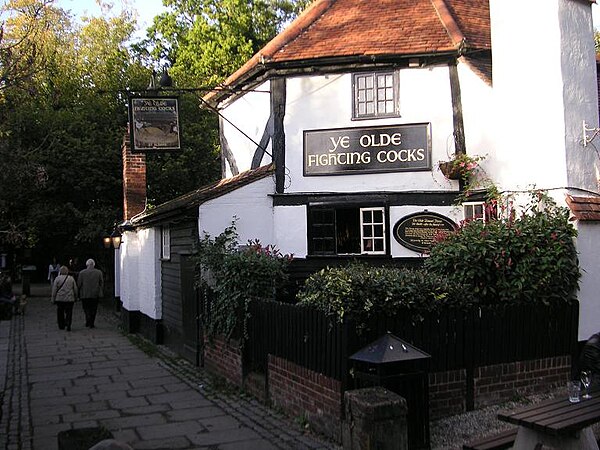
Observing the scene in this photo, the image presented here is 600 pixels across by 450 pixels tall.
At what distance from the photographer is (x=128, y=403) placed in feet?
27.5

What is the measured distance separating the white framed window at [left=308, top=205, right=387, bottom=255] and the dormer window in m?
1.74

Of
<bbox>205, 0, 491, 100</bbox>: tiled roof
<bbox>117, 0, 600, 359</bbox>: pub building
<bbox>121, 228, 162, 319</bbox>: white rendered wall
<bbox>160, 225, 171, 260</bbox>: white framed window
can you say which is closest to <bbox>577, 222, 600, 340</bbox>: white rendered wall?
<bbox>117, 0, 600, 359</bbox>: pub building

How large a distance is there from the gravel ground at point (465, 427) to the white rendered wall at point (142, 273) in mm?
8225

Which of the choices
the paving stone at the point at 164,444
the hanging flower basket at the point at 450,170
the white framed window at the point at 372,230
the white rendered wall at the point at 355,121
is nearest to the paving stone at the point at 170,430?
the paving stone at the point at 164,444

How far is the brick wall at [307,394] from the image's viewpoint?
21.1 ft

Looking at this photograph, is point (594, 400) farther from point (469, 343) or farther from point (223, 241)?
point (223, 241)

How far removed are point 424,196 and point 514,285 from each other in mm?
3701

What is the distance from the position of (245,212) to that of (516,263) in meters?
5.26

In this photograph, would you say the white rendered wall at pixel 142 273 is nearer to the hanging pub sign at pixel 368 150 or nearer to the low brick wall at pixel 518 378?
the hanging pub sign at pixel 368 150

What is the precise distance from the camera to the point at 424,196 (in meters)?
11.4

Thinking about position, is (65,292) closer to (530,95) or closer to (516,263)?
(516,263)

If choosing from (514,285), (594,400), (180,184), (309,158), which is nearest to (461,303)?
(514,285)

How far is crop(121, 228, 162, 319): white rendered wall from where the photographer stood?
13695 mm

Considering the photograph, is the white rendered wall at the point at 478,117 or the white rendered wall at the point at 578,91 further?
the white rendered wall at the point at 478,117
